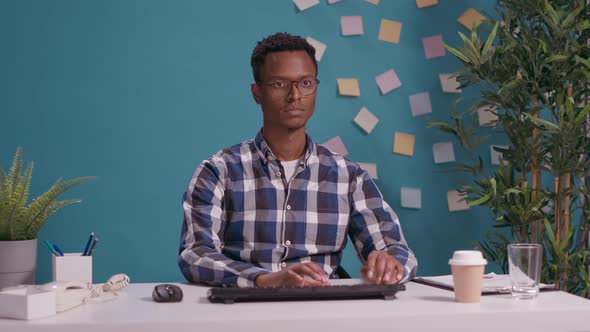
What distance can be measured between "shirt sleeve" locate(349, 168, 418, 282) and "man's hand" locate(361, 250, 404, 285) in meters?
0.26

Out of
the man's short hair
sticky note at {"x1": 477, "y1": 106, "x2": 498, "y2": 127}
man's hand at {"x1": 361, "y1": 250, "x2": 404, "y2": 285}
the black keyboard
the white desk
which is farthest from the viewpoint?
sticky note at {"x1": 477, "y1": 106, "x2": 498, "y2": 127}

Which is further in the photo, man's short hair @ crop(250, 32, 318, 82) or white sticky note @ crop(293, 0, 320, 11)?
white sticky note @ crop(293, 0, 320, 11)

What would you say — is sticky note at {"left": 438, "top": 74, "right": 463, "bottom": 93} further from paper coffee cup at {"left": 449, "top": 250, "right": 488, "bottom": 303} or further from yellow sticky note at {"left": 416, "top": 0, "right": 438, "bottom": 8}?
paper coffee cup at {"left": 449, "top": 250, "right": 488, "bottom": 303}

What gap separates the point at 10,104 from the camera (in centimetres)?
272

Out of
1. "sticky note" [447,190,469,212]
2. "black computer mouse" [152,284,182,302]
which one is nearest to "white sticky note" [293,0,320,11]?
"sticky note" [447,190,469,212]

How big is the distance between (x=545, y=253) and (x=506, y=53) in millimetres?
820

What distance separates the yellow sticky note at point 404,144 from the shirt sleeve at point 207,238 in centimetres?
117

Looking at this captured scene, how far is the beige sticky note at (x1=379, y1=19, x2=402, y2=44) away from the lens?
296 centimetres

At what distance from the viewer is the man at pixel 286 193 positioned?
193cm

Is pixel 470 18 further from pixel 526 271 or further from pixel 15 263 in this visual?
pixel 15 263

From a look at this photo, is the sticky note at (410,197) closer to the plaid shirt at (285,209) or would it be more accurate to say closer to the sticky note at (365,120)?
the sticky note at (365,120)

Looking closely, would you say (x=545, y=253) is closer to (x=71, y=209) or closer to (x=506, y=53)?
(x=506, y=53)

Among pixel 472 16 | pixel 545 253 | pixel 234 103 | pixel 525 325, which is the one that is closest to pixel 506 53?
pixel 472 16

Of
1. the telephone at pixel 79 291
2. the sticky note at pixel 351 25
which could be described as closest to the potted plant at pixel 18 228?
the telephone at pixel 79 291
